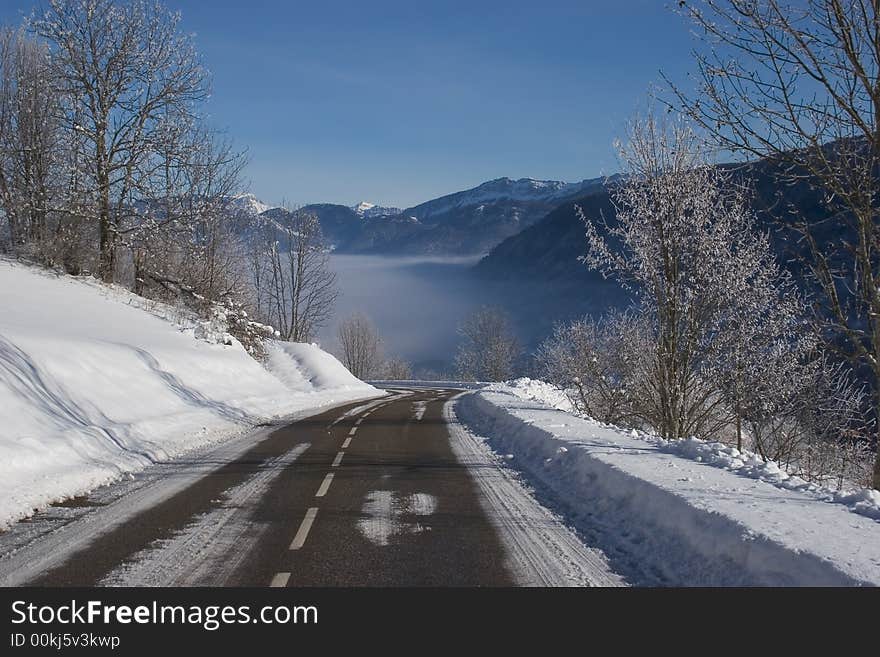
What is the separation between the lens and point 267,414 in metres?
21.6

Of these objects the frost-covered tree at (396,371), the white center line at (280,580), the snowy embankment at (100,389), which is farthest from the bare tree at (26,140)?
the frost-covered tree at (396,371)

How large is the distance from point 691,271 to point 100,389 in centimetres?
1413

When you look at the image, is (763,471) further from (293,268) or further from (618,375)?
(293,268)

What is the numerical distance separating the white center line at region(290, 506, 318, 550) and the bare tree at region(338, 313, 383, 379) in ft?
297

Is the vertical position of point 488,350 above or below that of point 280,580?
below

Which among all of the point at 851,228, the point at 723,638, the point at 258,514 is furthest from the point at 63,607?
the point at 851,228

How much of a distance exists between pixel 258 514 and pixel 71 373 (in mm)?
8416

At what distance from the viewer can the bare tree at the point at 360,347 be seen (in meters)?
101

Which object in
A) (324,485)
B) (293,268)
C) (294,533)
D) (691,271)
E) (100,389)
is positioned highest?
(293,268)

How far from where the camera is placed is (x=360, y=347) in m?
101

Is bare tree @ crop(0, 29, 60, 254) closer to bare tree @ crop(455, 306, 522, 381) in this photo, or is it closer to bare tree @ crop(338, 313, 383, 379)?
bare tree @ crop(455, 306, 522, 381)

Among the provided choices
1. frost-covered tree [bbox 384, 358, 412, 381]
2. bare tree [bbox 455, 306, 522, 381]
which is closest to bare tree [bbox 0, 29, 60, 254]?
bare tree [bbox 455, 306, 522, 381]

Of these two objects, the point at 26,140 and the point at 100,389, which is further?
the point at 26,140

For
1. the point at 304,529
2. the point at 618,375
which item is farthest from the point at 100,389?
the point at 618,375
